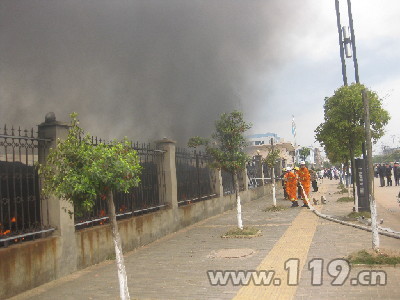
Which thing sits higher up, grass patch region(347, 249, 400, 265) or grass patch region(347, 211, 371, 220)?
grass patch region(347, 211, 371, 220)

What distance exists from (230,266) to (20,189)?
3.76 meters

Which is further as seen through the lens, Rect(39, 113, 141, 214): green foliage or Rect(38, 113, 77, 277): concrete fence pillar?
Rect(38, 113, 77, 277): concrete fence pillar

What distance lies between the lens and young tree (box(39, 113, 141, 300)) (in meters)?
4.30

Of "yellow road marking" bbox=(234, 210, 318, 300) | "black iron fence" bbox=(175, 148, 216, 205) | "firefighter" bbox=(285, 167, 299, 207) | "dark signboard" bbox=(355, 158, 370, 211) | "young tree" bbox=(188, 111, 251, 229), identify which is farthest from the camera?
"firefighter" bbox=(285, 167, 299, 207)

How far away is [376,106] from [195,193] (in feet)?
21.0

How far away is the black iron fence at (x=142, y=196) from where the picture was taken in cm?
808

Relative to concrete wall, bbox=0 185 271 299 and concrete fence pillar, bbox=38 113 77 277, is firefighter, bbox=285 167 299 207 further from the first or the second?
concrete fence pillar, bbox=38 113 77 277

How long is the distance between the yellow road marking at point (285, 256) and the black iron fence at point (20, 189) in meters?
3.65

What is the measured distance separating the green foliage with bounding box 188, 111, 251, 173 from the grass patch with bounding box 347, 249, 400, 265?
13.8 feet

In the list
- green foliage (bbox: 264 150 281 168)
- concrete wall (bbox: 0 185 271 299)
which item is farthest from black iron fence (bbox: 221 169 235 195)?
concrete wall (bbox: 0 185 271 299)

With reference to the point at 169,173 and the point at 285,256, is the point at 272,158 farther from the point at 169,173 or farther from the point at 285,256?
the point at 285,256

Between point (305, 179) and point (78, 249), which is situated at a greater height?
point (305, 179)

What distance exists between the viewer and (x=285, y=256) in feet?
23.2

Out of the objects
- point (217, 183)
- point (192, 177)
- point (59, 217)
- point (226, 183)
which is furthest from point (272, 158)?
point (59, 217)
